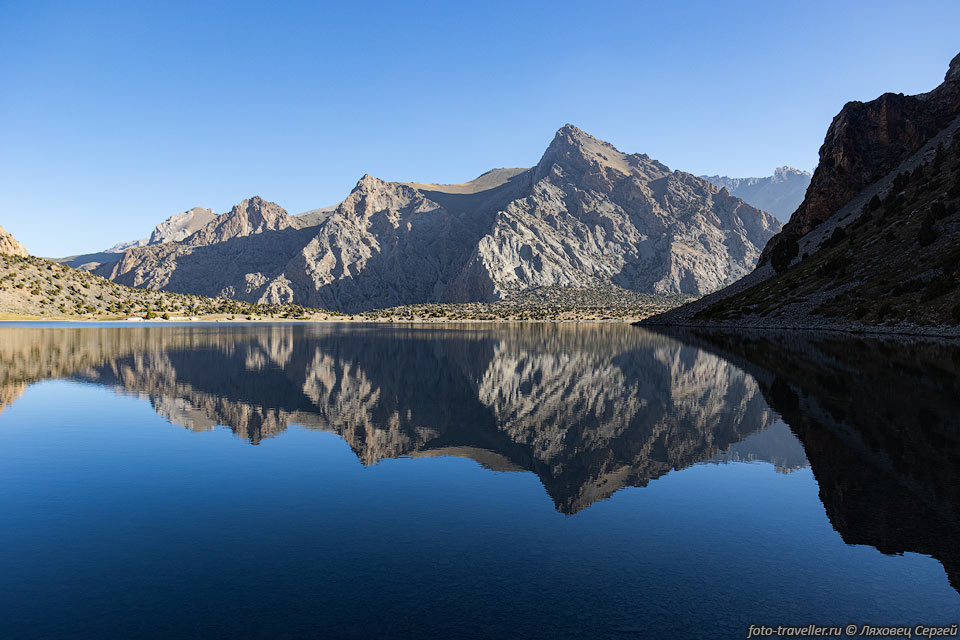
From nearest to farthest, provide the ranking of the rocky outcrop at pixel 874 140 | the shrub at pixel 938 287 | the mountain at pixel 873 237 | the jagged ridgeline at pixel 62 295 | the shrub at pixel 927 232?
1. the shrub at pixel 938 287
2. the mountain at pixel 873 237
3. the shrub at pixel 927 232
4. the rocky outcrop at pixel 874 140
5. the jagged ridgeline at pixel 62 295

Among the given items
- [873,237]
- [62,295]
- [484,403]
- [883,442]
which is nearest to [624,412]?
[484,403]

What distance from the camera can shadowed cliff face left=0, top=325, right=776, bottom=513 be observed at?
60.5 feet

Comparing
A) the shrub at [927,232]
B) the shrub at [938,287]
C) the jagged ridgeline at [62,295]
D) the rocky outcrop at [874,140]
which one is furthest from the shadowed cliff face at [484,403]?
the jagged ridgeline at [62,295]

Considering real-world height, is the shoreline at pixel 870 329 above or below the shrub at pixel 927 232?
below

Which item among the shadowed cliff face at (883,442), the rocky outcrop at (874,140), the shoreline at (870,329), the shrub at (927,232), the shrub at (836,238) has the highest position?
the rocky outcrop at (874,140)

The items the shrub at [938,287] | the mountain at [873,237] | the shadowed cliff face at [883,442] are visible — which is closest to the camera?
the shadowed cliff face at [883,442]

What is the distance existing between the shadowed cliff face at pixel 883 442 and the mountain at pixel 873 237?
41.0 metres

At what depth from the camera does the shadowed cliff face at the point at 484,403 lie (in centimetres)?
1845

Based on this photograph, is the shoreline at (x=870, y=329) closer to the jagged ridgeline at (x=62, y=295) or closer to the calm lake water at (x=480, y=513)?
the calm lake water at (x=480, y=513)

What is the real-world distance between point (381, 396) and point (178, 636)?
22580 mm

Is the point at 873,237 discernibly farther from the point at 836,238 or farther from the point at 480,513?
the point at 480,513

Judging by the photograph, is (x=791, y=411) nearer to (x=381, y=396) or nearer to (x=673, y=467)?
(x=673, y=467)

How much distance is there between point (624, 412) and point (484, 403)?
23.9 feet

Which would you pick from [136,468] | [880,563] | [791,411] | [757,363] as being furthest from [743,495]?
[757,363]
